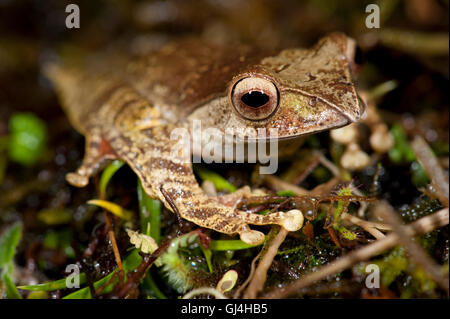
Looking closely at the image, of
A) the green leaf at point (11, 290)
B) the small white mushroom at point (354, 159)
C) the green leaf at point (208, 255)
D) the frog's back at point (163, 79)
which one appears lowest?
the green leaf at point (11, 290)

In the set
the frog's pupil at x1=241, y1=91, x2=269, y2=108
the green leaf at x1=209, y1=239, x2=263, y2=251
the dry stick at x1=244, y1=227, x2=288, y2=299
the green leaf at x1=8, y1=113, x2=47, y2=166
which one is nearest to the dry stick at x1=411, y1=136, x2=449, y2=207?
the dry stick at x1=244, y1=227, x2=288, y2=299

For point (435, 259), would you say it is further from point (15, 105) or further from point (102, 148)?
point (15, 105)

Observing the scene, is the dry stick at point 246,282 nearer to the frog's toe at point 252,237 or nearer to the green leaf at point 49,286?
the frog's toe at point 252,237

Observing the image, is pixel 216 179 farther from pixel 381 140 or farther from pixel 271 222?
pixel 381 140

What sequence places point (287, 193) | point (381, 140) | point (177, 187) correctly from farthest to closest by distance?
1. point (381, 140)
2. point (177, 187)
3. point (287, 193)

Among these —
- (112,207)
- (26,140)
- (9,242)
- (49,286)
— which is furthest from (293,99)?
(26,140)

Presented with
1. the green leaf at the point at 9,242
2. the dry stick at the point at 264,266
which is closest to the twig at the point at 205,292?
the dry stick at the point at 264,266
